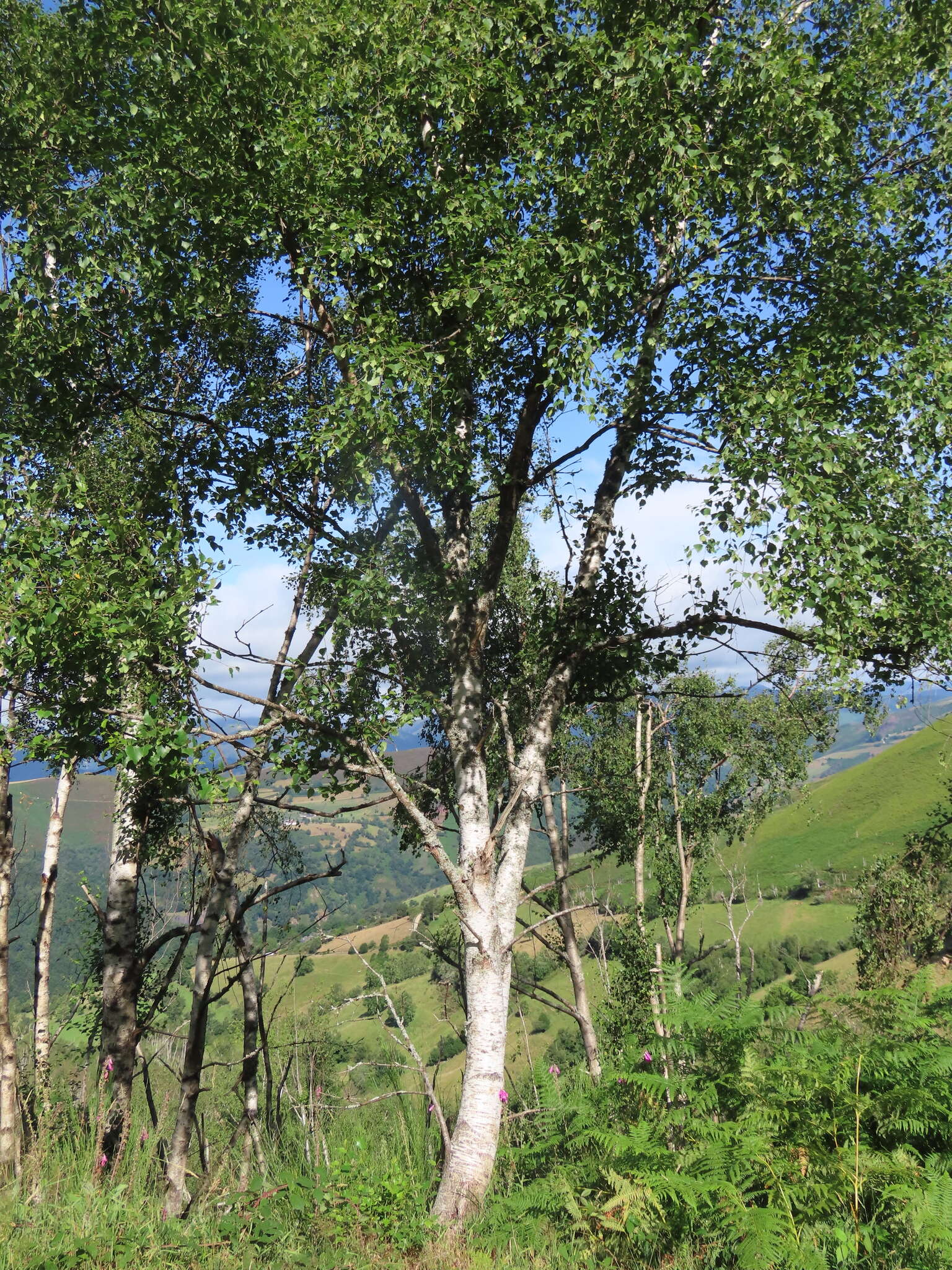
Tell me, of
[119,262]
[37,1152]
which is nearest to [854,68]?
[119,262]

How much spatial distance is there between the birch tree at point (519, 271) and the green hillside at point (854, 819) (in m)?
143

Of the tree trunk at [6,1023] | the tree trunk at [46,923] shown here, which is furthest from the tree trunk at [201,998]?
the tree trunk at [46,923]

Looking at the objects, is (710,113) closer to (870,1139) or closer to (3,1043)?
(870,1139)

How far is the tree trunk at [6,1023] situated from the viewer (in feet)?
30.6

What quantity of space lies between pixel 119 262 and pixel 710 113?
5.96 metres

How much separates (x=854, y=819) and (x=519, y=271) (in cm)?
17774

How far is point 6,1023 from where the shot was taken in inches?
380

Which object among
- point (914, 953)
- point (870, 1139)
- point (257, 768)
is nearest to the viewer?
point (870, 1139)

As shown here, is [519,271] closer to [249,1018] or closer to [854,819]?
[249,1018]

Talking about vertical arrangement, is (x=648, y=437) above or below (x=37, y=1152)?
above

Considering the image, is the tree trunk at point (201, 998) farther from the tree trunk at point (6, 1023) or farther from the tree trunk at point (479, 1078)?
the tree trunk at point (479, 1078)

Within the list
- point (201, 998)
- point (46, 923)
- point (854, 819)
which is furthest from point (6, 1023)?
point (854, 819)

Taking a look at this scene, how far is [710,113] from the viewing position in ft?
24.5

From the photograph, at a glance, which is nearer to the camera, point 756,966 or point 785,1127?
point 785,1127
